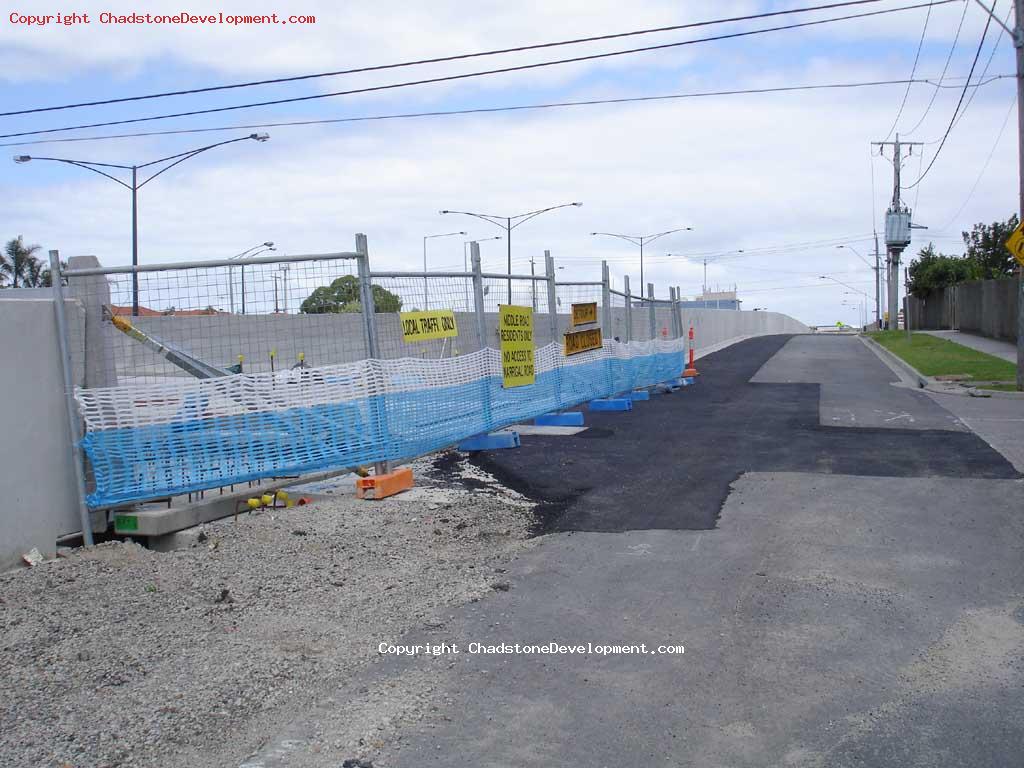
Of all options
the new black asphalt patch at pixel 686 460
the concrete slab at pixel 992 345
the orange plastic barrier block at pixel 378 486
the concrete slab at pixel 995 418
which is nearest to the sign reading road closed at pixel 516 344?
the new black asphalt patch at pixel 686 460

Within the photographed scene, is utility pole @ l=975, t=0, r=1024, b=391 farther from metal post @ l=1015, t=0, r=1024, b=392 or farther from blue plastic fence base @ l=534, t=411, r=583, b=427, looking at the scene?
blue plastic fence base @ l=534, t=411, r=583, b=427

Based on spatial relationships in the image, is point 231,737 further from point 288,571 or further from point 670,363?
point 670,363

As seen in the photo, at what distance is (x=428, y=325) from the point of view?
9672 mm

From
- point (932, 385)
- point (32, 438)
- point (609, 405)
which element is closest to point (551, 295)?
point (609, 405)

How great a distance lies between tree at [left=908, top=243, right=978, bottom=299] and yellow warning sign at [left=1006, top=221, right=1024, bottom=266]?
40461mm

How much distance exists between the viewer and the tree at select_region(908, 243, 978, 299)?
5828 cm

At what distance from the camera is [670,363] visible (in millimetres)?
20688

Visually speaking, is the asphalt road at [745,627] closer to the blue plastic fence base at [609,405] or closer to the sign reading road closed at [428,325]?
the sign reading road closed at [428,325]

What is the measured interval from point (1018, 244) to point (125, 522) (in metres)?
17.3

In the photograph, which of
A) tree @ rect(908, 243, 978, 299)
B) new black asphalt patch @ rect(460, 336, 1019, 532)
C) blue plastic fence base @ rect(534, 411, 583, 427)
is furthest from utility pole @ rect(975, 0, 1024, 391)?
tree @ rect(908, 243, 978, 299)

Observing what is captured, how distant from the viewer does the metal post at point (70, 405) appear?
7.04 meters

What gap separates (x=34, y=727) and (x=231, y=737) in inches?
34.9

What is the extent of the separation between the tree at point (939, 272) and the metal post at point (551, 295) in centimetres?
4935

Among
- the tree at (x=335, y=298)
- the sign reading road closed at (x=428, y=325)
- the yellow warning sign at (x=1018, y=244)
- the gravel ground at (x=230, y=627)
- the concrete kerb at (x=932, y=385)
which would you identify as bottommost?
the gravel ground at (x=230, y=627)
